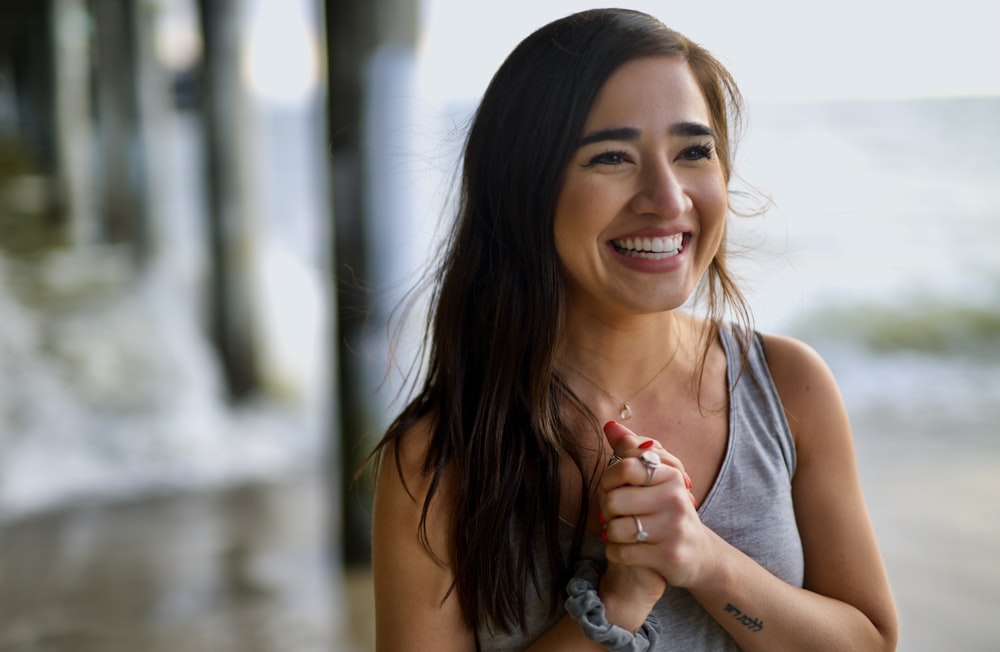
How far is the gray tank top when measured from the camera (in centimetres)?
115

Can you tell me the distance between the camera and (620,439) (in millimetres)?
1048

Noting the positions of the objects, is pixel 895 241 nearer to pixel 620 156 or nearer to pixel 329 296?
pixel 329 296

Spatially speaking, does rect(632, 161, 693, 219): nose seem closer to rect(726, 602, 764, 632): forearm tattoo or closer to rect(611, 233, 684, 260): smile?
rect(611, 233, 684, 260): smile

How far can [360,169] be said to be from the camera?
155 inches

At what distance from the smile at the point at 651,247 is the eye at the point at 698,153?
0.09 meters

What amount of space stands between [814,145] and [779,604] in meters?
17.3

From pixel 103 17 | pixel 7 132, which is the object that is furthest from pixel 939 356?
pixel 7 132

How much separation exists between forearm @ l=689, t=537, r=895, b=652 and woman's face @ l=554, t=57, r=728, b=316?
303mm

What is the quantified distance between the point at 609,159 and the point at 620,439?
1.00 feet

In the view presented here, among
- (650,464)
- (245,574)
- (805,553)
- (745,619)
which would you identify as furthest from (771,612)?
(245,574)

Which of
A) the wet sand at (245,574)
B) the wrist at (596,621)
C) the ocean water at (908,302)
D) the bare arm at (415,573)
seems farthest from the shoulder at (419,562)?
the wet sand at (245,574)

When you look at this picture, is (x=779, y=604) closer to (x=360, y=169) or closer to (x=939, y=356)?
(x=360, y=169)

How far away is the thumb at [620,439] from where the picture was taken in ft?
3.40

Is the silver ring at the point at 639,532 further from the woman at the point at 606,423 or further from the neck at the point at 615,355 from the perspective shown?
the neck at the point at 615,355
